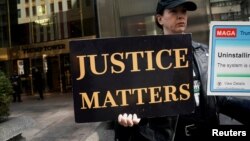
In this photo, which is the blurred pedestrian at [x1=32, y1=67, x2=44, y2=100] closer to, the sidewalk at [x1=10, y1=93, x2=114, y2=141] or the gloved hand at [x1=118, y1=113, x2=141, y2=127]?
the sidewalk at [x1=10, y1=93, x2=114, y2=141]

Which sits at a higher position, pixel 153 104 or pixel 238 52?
pixel 238 52

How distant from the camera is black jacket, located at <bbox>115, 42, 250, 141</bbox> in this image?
7.09ft

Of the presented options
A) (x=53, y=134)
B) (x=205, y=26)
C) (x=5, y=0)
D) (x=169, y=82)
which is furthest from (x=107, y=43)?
(x=5, y=0)

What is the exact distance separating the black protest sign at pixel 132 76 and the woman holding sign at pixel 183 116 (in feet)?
0.24

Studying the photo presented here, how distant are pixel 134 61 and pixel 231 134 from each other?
64 cm

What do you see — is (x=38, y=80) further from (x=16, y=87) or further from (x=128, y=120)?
(x=128, y=120)

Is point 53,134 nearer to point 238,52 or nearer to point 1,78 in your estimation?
point 1,78

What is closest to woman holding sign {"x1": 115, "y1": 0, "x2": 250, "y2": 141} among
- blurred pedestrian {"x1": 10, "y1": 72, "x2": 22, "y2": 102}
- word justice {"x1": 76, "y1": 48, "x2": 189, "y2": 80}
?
word justice {"x1": 76, "y1": 48, "x2": 189, "y2": 80}

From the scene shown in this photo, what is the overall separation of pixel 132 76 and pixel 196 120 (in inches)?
16.2

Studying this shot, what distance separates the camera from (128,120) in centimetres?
212

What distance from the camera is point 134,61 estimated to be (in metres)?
2.23

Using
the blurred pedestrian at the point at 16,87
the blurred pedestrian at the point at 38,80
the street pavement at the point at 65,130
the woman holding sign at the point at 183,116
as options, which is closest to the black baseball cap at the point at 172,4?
the woman holding sign at the point at 183,116
